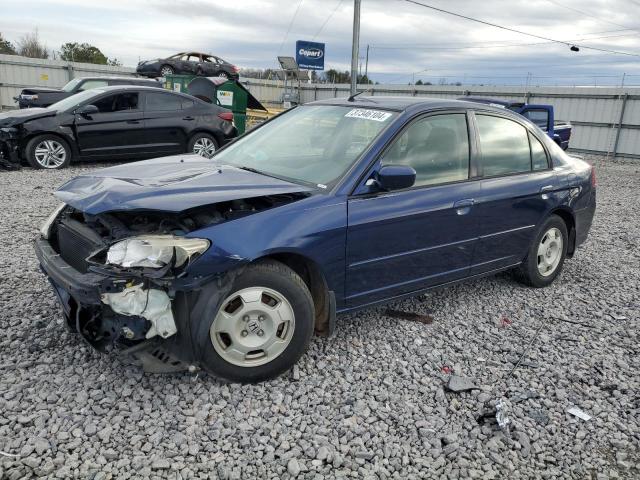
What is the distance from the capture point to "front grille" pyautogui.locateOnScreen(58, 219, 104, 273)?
9.84 ft

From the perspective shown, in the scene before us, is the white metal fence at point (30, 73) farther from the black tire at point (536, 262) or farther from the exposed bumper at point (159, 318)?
the black tire at point (536, 262)

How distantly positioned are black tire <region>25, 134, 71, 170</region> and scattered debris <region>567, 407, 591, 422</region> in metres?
9.41

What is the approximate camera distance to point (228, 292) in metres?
2.87

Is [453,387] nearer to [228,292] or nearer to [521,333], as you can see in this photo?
[521,333]

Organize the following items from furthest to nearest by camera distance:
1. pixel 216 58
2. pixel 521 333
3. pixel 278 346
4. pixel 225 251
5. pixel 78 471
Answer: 1. pixel 216 58
2. pixel 521 333
3. pixel 278 346
4. pixel 225 251
5. pixel 78 471

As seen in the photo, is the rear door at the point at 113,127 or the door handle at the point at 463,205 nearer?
the door handle at the point at 463,205

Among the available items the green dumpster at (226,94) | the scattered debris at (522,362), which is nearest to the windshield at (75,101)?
the green dumpster at (226,94)

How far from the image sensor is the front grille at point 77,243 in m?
3.00

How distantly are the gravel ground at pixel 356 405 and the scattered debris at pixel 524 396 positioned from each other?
1cm

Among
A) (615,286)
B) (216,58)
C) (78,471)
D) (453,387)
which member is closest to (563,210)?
(615,286)

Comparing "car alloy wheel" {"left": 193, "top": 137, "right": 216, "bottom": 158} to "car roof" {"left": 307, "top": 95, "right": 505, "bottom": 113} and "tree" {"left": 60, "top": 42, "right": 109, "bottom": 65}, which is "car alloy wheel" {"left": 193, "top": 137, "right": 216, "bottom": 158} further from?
"tree" {"left": 60, "top": 42, "right": 109, "bottom": 65}

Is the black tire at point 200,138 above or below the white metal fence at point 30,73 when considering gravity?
below

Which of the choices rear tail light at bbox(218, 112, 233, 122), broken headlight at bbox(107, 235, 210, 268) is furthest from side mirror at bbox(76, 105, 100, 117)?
broken headlight at bbox(107, 235, 210, 268)

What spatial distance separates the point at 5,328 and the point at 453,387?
304cm
